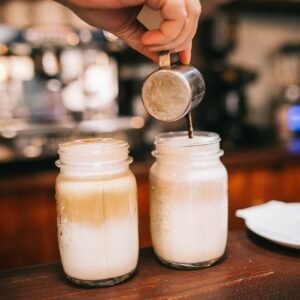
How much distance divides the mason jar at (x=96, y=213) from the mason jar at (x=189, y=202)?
77 mm

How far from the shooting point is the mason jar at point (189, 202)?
0.85m

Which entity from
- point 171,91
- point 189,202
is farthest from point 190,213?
point 171,91

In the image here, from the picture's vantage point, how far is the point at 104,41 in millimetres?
2320

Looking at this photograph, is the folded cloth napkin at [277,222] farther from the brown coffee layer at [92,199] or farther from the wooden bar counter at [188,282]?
the brown coffee layer at [92,199]

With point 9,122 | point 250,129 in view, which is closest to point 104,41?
point 9,122

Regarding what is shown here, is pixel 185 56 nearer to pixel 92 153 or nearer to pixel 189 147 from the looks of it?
pixel 189 147

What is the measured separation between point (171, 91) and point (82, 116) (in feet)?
5.01

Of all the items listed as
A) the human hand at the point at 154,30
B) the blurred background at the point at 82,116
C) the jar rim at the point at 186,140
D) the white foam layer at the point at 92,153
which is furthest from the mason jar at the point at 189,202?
the blurred background at the point at 82,116

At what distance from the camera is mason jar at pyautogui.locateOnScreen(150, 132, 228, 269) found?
854mm

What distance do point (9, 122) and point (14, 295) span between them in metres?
1.49

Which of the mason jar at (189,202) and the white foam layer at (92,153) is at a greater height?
the white foam layer at (92,153)

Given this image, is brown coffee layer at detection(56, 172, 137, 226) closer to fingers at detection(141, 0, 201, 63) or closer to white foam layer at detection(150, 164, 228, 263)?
white foam layer at detection(150, 164, 228, 263)

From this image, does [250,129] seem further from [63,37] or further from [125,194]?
[125,194]

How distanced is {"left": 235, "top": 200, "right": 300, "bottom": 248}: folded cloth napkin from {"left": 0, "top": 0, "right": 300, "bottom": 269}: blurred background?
1.29ft
